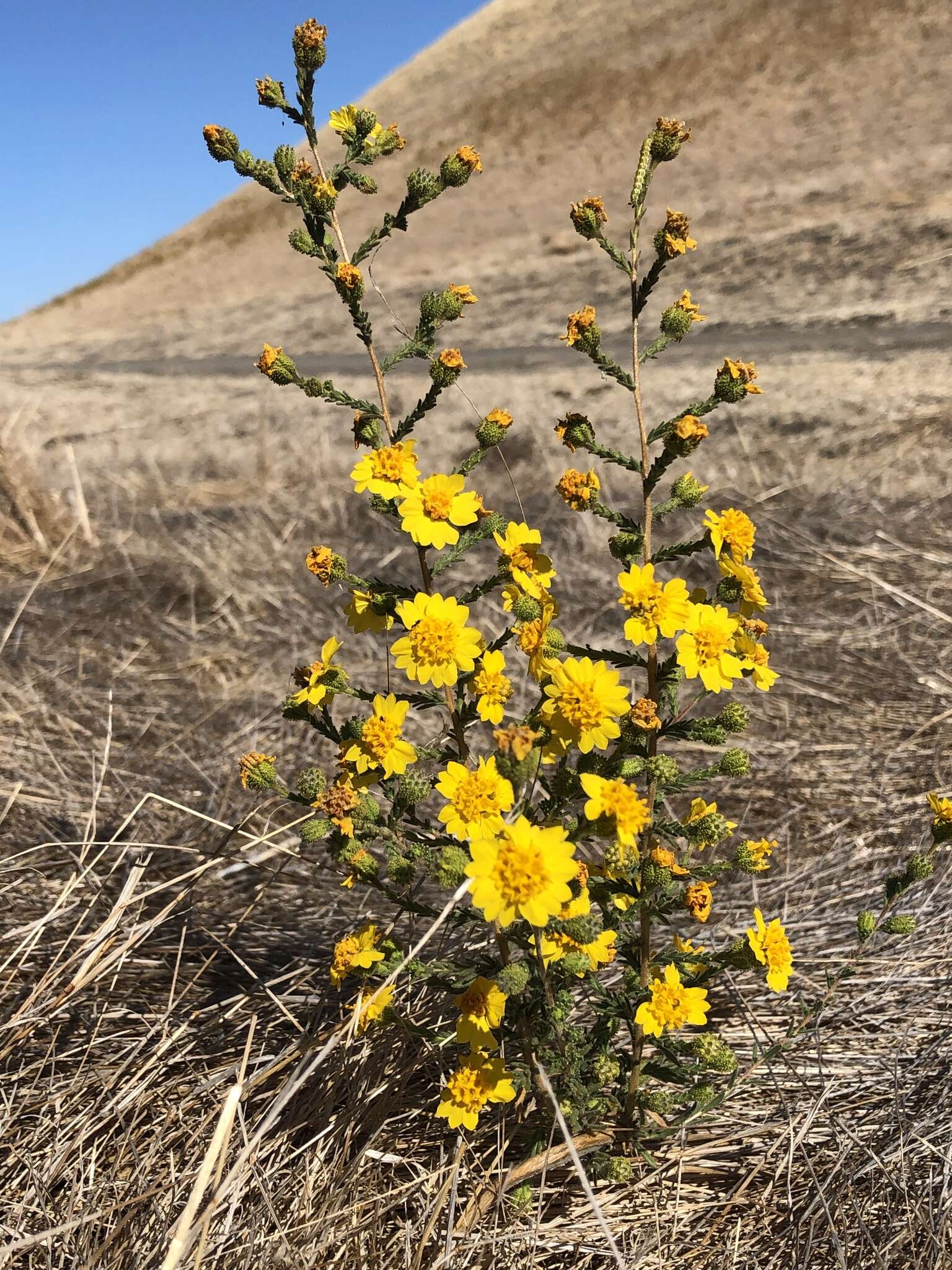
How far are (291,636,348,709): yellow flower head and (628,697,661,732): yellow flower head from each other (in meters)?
0.49

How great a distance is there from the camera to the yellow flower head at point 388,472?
137cm

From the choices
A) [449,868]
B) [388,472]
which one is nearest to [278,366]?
[388,472]

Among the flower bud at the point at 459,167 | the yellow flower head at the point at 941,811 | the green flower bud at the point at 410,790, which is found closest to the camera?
the green flower bud at the point at 410,790

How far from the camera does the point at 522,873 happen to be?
1.14m

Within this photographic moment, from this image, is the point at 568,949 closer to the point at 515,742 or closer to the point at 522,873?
the point at 522,873

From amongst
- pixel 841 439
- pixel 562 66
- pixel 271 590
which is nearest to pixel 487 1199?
pixel 271 590

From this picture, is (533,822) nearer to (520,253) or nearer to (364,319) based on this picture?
(364,319)

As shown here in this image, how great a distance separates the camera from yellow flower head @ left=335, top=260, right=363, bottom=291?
1394 millimetres

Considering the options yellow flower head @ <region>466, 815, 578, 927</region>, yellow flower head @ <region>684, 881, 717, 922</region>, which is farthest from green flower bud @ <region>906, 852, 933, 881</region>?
yellow flower head @ <region>466, 815, 578, 927</region>

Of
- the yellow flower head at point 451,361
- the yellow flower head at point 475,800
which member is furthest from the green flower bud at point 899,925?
the yellow flower head at point 451,361

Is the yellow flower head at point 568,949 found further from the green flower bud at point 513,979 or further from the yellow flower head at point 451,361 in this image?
the yellow flower head at point 451,361

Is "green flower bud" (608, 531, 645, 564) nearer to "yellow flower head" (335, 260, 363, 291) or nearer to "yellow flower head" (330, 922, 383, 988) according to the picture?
"yellow flower head" (335, 260, 363, 291)

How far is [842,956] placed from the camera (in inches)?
81.4

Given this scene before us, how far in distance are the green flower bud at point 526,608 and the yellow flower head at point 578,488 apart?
7.1 inches
